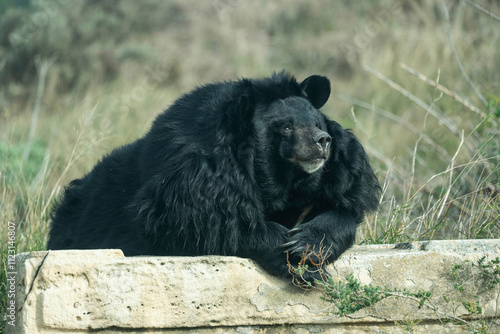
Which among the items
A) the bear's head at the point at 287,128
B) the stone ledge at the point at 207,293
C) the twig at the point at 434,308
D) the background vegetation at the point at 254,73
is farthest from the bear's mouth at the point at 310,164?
the background vegetation at the point at 254,73

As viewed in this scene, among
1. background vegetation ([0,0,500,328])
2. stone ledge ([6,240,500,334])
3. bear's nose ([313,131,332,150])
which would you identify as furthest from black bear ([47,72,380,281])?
background vegetation ([0,0,500,328])

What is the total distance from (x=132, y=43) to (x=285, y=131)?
12458 mm

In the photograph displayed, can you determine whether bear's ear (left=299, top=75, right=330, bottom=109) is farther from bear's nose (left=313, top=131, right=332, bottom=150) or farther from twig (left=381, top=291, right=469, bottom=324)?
twig (left=381, top=291, right=469, bottom=324)

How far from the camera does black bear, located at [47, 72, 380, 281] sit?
13.3 ft

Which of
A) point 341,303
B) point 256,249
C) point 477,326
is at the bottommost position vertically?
point 477,326

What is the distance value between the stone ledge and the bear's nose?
0.76 meters

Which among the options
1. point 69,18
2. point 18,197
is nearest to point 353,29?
point 69,18

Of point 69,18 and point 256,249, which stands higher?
point 69,18

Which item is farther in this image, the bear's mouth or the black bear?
the bear's mouth

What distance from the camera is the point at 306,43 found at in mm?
19219

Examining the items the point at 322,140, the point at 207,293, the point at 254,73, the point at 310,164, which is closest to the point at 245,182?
the point at 310,164

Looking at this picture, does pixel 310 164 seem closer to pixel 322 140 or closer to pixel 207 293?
pixel 322 140

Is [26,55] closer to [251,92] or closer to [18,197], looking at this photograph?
[18,197]

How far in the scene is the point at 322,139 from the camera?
4164 millimetres
